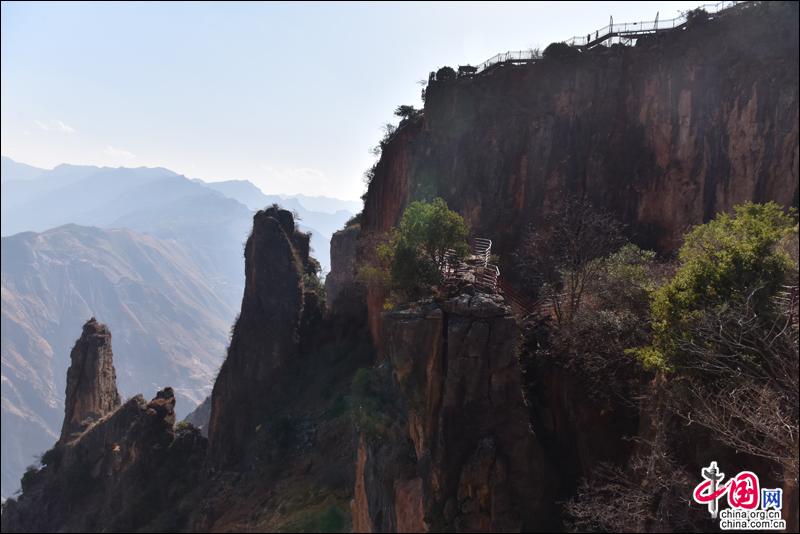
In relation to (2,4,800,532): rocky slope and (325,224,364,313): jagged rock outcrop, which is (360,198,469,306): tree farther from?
(325,224,364,313): jagged rock outcrop

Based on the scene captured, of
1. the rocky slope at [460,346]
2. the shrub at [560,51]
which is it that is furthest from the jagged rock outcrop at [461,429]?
the shrub at [560,51]

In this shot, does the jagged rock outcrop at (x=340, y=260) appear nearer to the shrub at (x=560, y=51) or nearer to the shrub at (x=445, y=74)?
the shrub at (x=445, y=74)

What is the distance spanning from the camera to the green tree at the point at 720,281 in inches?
422

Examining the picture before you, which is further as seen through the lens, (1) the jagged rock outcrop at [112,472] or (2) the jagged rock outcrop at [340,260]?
(2) the jagged rock outcrop at [340,260]

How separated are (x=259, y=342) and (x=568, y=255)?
2449cm

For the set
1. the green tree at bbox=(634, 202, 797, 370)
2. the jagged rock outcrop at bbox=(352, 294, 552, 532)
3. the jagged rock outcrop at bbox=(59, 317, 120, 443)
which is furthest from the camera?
the jagged rock outcrop at bbox=(59, 317, 120, 443)

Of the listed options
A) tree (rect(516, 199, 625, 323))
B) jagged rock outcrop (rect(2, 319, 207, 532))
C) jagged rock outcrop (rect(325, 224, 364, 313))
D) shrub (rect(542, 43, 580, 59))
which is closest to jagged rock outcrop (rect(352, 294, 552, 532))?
tree (rect(516, 199, 625, 323))

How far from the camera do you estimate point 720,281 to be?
11.3 m

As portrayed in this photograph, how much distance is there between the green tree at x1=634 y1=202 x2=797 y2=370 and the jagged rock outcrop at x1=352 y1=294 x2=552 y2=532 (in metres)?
3.64

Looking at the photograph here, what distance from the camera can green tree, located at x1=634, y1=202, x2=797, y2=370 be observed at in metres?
10.7

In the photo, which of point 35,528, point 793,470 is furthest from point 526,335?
point 35,528

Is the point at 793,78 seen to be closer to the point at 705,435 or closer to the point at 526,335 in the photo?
the point at 526,335

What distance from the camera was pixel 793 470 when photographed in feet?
27.8

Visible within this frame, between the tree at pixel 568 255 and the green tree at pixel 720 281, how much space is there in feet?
15.7
